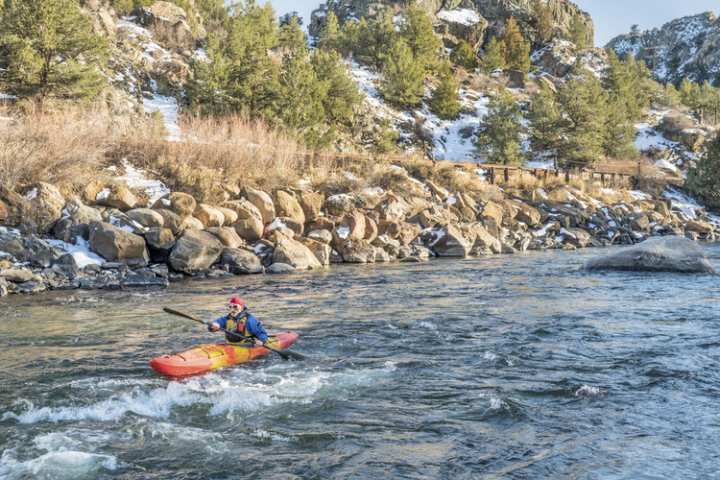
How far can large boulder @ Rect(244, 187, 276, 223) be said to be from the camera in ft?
54.1

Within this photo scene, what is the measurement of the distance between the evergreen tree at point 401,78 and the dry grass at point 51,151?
2445 centimetres

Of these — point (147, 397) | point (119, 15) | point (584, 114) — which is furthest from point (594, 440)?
point (119, 15)

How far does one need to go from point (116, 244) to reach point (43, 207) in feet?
7.35

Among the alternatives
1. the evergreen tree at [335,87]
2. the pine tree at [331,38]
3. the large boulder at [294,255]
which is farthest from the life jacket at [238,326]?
the pine tree at [331,38]

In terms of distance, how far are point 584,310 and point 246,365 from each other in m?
5.48

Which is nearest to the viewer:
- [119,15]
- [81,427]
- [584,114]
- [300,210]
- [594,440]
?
[594,440]

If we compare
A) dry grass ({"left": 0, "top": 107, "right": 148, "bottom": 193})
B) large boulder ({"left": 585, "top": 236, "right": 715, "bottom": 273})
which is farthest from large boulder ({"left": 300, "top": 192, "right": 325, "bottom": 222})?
large boulder ({"left": 585, "top": 236, "right": 715, "bottom": 273})

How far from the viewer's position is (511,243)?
20.7 meters

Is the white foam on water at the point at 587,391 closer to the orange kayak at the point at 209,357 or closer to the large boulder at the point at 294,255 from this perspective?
the orange kayak at the point at 209,357

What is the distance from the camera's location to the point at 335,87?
29.8m

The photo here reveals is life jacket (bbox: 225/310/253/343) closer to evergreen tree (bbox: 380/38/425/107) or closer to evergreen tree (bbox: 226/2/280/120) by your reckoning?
evergreen tree (bbox: 226/2/280/120)

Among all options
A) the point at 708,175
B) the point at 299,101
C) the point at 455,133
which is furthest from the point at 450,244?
the point at 455,133

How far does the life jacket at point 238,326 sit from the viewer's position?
7.17 meters

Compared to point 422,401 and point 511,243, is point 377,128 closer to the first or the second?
point 511,243
